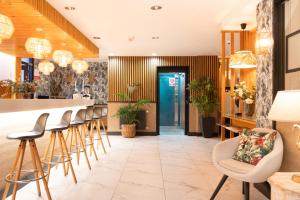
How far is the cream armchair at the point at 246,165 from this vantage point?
2.71 m

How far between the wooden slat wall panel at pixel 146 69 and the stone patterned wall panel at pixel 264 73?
5136 millimetres

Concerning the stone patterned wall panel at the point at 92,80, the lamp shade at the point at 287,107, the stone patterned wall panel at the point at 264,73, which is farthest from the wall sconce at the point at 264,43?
the stone patterned wall panel at the point at 92,80

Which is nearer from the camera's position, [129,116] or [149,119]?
[129,116]

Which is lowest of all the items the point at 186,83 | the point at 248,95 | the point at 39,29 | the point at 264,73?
the point at 248,95

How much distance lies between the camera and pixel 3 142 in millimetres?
3664

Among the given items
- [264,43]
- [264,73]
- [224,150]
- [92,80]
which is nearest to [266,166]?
[224,150]

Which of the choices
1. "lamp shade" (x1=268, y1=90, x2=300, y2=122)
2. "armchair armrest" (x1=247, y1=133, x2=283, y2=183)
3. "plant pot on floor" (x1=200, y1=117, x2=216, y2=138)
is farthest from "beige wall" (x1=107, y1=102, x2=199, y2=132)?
"lamp shade" (x1=268, y1=90, x2=300, y2=122)

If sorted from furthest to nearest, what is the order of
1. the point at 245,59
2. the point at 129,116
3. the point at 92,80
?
the point at 92,80 → the point at 129,116 → the point at 245,59

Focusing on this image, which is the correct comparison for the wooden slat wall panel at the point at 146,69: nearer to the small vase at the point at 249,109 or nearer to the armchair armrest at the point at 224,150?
the small vase at the point at 249,109

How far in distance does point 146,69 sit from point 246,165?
666 centimetres

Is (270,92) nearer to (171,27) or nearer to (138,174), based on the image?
(138,174)

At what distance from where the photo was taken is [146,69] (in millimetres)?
9312

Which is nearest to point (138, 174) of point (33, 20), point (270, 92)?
point (270, 92)

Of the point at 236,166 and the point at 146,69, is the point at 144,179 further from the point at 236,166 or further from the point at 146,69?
the point at 146,69
